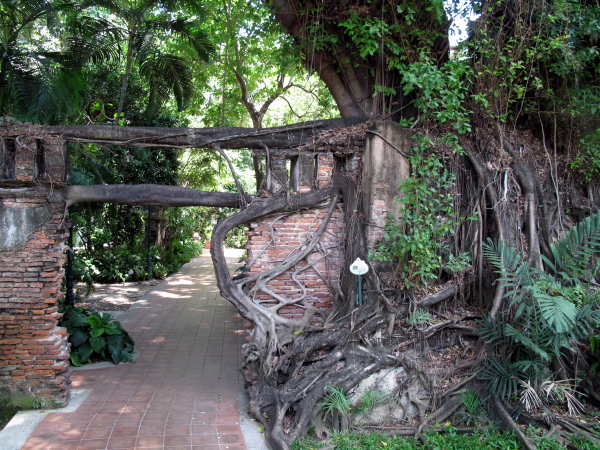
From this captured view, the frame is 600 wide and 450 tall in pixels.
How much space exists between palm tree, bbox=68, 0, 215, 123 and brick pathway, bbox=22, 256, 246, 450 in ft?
16.5

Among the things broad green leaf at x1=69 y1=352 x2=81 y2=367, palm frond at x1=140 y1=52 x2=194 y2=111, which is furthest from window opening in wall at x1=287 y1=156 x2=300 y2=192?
palm frond at x1=140 y1=52 x2=194 y2=111

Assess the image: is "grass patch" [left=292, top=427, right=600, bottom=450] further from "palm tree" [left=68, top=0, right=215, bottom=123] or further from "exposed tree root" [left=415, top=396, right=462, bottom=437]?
"palm tree" [left=68, top=0, right=215, bottom=123]

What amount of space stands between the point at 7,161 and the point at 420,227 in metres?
4.96

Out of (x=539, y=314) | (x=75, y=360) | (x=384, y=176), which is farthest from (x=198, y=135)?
(x=539, y=314)

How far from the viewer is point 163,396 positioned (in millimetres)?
5723

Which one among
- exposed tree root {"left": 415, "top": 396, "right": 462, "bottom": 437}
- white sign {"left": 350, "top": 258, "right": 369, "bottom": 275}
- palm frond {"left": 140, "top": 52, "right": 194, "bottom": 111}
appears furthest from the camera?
palm frond {"left": 140, "top": 52, "right": 194, "bottom": 111}

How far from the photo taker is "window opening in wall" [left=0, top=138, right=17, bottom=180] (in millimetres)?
5391

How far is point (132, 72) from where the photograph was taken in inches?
483

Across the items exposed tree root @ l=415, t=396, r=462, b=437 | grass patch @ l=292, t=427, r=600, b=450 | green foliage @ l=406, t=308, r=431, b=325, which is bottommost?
grass patch @ l=292, t=427, r=600, b=450

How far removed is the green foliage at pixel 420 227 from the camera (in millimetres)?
5289

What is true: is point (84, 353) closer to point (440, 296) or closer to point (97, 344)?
point (97, 344)

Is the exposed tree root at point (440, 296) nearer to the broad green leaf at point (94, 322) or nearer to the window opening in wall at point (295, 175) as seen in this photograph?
the window opening in wall at point (295, 175)

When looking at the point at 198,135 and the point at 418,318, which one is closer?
the point at 418,318

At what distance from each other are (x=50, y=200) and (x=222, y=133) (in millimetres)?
2233
